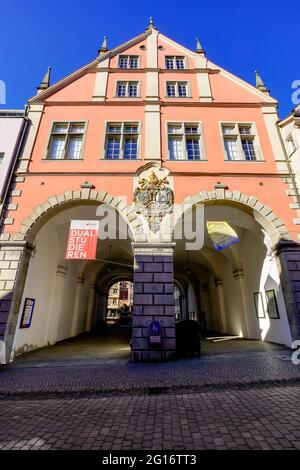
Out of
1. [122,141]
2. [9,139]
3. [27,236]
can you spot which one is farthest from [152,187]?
[9,139]

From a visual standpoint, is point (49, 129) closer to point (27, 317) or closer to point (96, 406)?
point (27, 317)

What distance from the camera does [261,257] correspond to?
11156mm

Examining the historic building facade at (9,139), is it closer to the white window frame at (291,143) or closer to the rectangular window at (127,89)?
the rectangular window at (127,89)

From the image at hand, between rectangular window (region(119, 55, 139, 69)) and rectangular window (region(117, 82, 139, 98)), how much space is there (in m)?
1.76

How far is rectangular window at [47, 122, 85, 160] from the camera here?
11008 mm

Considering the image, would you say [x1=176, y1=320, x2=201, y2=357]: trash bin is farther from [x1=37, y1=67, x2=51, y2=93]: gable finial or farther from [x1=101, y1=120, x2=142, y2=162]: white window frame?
[x1=37, y1=67, x2=51, y2=93]: gable finial

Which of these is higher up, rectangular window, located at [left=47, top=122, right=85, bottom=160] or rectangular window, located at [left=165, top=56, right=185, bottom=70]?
rectangular window, located at [left=165, top=56, right=185, bottom=70]

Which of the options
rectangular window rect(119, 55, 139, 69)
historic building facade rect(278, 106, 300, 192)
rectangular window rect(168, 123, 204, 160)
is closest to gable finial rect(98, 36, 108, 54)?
rectangular window rect(119, 55, 139, 69)

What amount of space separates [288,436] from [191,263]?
16.9 metres

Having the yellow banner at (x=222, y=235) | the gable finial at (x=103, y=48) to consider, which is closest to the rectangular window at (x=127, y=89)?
the gable finial at (x=103, y=48)

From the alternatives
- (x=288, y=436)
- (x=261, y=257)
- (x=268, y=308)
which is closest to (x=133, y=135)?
(x=261, y=257)

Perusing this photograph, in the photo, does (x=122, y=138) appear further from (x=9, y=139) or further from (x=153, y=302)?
(x=153, y=302)

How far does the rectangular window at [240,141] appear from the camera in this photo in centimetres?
1109

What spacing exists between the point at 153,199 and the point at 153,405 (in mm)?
7047
